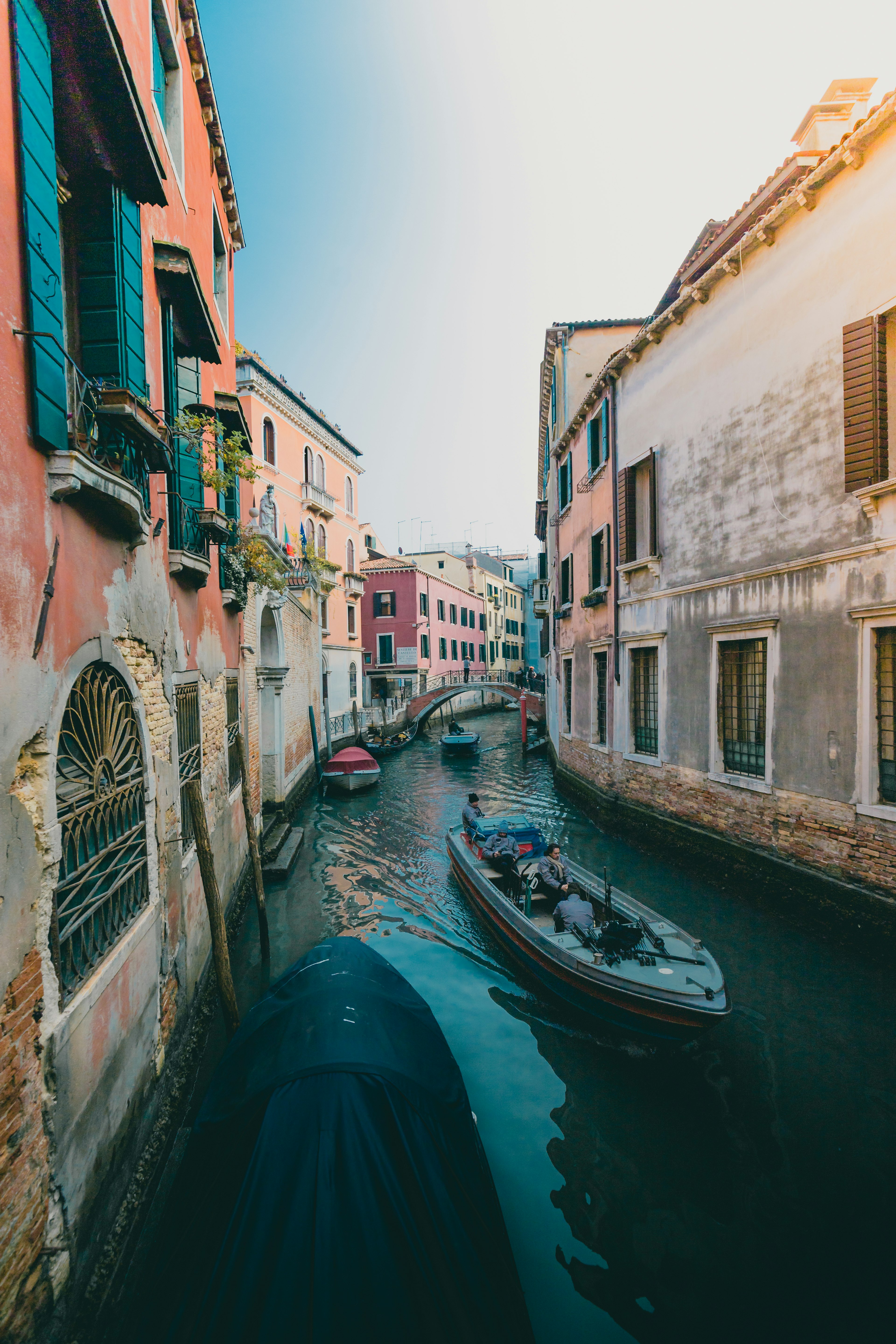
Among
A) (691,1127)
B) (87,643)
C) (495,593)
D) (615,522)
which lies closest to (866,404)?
(615,522)

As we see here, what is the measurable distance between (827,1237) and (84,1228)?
3.78m

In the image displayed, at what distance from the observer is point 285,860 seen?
995cm

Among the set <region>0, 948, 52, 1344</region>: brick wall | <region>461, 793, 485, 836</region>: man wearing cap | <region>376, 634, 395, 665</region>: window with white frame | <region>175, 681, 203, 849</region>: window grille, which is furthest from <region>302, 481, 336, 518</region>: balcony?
<region>0, 948, 52, 1344</region>: brick wall

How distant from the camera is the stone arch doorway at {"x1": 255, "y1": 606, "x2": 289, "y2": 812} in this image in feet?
39.6

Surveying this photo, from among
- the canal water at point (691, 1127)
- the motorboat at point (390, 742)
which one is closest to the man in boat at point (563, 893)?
the canal water at point (691, 1127)

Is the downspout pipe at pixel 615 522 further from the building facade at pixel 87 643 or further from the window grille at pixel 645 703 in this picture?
the building facade at pixel 87 643

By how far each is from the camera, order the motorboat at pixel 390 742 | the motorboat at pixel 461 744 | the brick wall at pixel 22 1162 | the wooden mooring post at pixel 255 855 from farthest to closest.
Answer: the motorboat at pixel 390 742, the motorboat at pixel 461 744, the wooden mooring post at pixel 255 855, the brick wall at pixel 22 1162

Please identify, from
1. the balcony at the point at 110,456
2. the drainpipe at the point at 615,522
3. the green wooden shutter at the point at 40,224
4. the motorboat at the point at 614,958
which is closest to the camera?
the green wooden shutter at the point at 40,224

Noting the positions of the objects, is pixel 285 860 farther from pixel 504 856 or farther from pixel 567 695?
pixel 567 695

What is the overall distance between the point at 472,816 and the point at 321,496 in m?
14.2

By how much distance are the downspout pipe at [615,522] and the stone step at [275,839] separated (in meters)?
6.32

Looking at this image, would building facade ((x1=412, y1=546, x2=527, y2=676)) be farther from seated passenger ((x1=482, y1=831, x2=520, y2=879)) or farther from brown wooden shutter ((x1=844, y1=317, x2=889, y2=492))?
brown wooden shutter ((x1=844, y1=317, x2=889, y2=492))

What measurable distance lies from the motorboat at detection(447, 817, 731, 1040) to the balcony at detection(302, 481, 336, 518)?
1564 centimetres

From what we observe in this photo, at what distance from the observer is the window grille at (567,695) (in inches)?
578
